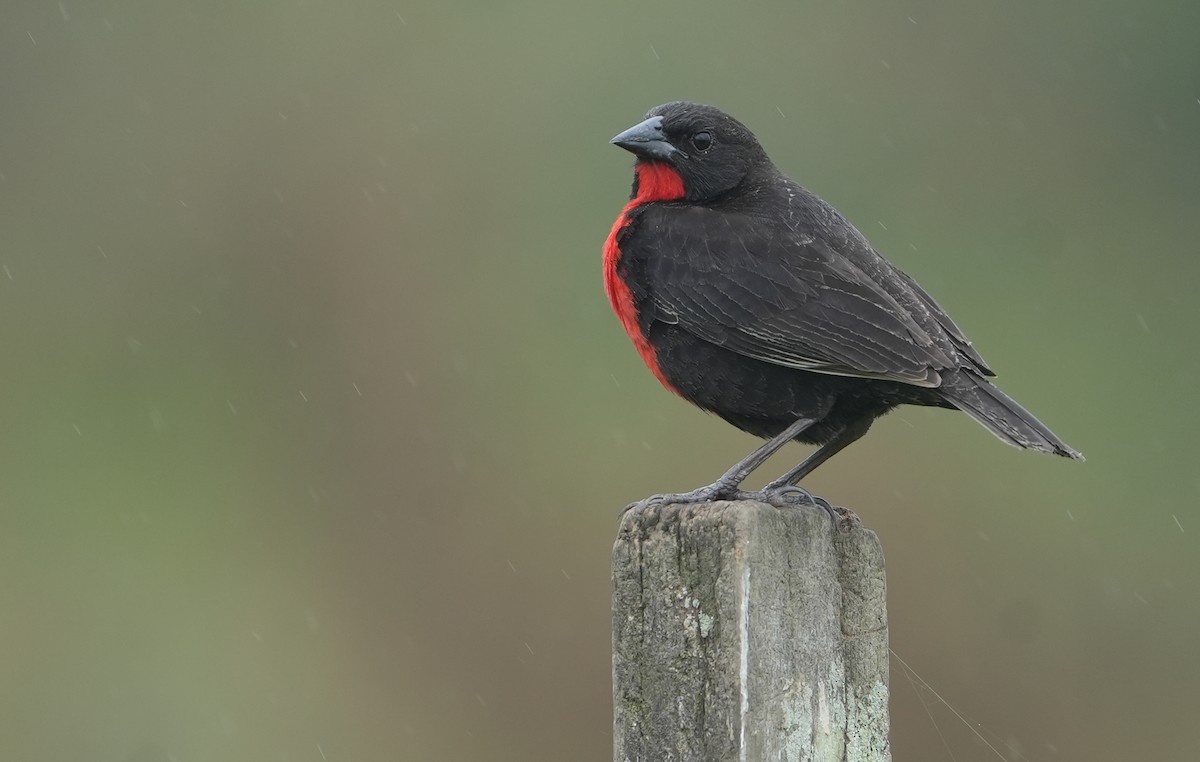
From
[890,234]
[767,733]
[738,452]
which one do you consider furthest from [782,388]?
[890,234]

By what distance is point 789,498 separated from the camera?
10.8 ft

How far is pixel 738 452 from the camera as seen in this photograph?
26.9ft

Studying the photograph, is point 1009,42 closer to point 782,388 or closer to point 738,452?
point 738,452

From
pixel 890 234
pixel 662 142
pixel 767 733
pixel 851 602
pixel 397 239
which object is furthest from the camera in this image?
pixel 397 239

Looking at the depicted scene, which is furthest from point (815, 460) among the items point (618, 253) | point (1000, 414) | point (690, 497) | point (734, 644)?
point (734, 644)

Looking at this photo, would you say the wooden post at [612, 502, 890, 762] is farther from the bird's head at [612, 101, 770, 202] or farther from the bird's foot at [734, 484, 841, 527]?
the bird's head at [612, 101, 770, 202]

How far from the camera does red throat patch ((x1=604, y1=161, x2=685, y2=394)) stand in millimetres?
4383

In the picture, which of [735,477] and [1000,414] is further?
[1000,414]

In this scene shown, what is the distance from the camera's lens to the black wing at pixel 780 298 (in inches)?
159

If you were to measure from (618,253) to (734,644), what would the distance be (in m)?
1.93

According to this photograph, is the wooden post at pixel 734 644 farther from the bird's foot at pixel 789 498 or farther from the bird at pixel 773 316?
the bird at pixel 773 316

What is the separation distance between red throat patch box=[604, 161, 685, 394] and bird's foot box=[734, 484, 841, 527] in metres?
0.72

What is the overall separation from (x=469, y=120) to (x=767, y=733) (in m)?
8.17

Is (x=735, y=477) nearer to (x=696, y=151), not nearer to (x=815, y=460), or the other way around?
(x=815, y=460)
